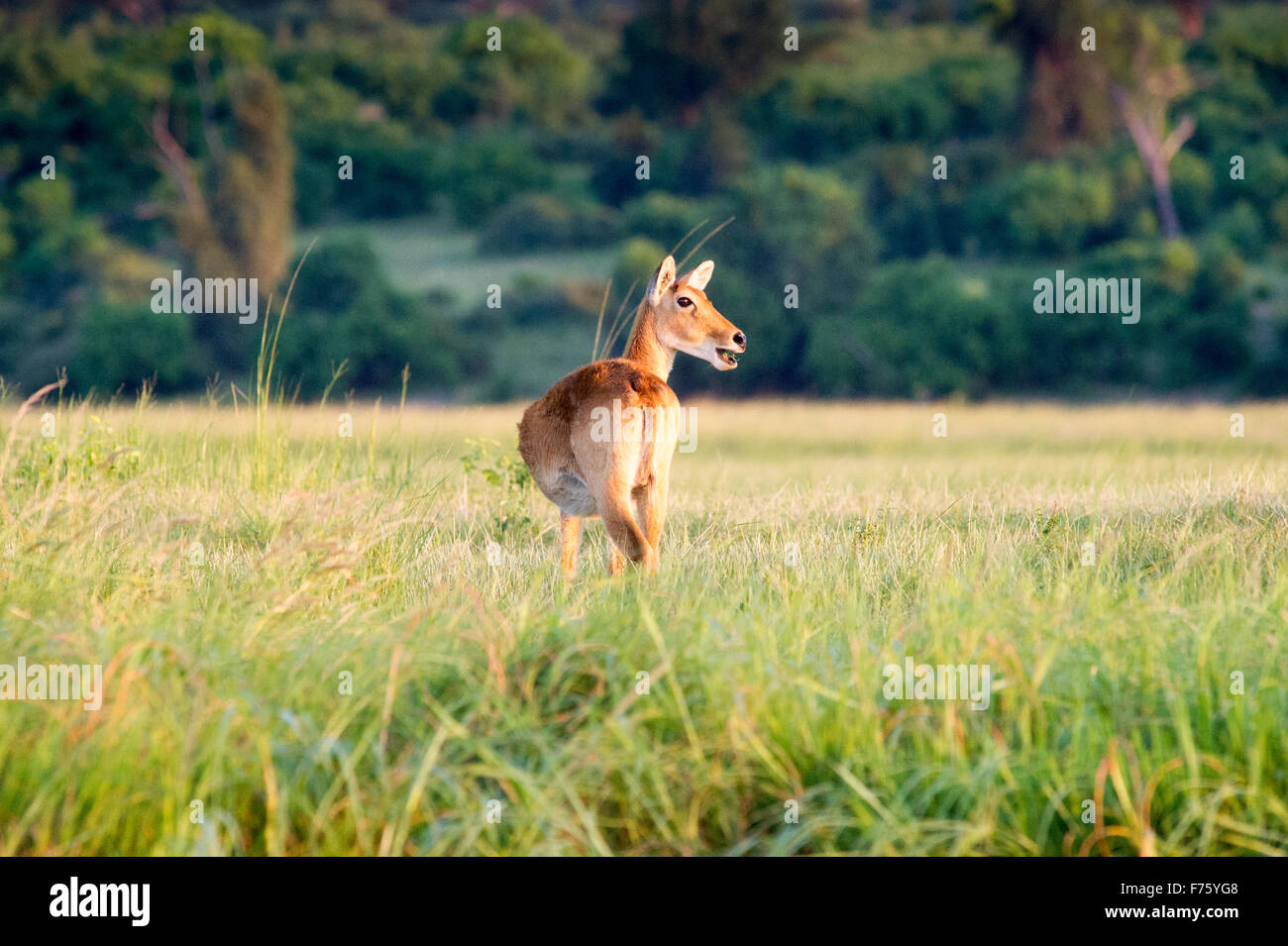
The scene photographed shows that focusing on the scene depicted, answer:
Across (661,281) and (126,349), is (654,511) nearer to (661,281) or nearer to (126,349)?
(661,281)

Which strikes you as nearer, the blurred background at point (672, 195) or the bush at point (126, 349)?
the blurred background at point (672, 195)

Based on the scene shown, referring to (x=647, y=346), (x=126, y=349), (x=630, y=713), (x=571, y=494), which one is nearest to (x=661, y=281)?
(x=647, y=346)

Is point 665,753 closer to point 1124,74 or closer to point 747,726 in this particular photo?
point 747,726

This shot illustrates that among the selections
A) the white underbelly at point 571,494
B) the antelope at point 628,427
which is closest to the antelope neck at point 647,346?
the antelope at point 628,427

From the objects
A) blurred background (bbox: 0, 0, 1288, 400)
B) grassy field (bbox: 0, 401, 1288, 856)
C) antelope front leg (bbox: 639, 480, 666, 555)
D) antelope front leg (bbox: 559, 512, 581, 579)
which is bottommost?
grassy field (bbox: 0, 401, 1288, 856)

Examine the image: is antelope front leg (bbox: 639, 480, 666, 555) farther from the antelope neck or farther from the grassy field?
the antelope neck

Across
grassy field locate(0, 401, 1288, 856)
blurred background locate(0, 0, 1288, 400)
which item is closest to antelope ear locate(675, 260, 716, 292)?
grassy field locate(0, 401, 1288, 856)

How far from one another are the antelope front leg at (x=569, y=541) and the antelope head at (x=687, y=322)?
1.12 m

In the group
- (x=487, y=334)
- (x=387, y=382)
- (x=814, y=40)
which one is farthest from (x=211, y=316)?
(x=814, y=40)

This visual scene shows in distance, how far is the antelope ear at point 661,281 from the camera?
7.38m

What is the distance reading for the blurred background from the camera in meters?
38.3

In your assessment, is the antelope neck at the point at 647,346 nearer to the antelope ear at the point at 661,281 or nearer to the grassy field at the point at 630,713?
the antelope ear at the point at 661,281

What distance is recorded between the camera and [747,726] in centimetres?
466

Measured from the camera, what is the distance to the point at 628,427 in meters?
6.79
